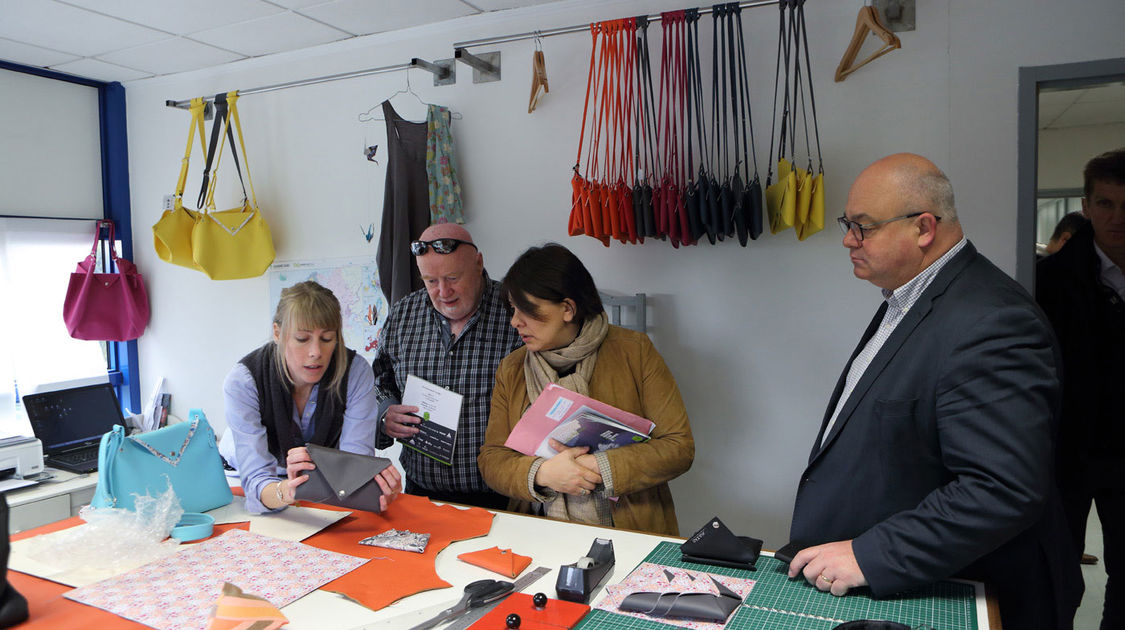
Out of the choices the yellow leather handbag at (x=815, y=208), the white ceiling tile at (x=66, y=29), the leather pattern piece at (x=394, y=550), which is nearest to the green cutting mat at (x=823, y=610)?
the leather pattern piece at (x=394, y=550)

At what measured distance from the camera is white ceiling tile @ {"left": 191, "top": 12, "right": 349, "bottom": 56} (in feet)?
11.0

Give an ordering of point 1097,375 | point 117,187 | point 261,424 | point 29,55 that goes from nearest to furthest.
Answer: point 261,424, point 1097,375, point 29,55, point 117,187

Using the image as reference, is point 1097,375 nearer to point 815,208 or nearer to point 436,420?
point 815,208

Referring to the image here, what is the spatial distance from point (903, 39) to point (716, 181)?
819mm

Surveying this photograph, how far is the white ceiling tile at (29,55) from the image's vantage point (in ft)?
12.1

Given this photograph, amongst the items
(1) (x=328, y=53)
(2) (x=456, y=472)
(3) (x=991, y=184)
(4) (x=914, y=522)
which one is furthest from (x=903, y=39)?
(1) (x=328, y=53)

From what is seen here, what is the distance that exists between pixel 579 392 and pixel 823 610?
0.89 meters

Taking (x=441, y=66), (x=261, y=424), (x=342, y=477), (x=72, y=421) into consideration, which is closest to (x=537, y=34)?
(x=441, y=66)

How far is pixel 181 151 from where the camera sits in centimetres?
432

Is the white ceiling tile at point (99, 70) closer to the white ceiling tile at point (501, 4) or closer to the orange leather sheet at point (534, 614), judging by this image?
the white ceiling tile at point (501, 4)

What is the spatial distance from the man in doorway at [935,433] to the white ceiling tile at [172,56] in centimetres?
353

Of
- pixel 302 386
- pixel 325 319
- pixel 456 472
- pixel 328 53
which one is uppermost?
pixel 328 53

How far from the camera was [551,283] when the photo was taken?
2.06 meters

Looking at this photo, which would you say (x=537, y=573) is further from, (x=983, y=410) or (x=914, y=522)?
(x=983, y=410)
